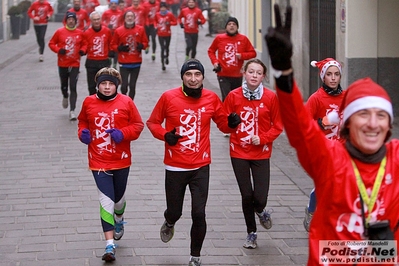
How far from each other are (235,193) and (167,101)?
2.95m

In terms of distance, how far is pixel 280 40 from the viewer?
344 cm

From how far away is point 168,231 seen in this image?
7520 millimetres

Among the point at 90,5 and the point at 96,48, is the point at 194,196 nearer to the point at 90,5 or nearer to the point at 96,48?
the point at 96,48

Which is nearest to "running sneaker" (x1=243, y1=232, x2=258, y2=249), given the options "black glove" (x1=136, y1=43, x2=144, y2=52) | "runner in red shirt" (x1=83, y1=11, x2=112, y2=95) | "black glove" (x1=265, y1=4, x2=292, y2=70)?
"black glove" (x1=265, y1=4, x2=292, y2=70)

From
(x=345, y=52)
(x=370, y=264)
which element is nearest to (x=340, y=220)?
(x=370, y=264)

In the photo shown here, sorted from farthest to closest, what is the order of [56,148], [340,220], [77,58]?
[77,58] → [56,148] → [340,220]

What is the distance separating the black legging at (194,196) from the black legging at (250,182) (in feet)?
1.85

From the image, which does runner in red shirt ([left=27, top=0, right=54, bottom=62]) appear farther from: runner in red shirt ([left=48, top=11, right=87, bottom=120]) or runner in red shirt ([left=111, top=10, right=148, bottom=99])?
runner in red shirt ([left=48, top=11, right=87, bottom=120])

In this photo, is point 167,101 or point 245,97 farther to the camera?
point 245,97

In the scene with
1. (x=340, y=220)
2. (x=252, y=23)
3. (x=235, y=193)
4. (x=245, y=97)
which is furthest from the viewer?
(x=252, y=23)

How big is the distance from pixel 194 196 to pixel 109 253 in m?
0.92

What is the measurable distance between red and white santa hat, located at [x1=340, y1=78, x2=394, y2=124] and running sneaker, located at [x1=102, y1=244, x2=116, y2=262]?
151 inches

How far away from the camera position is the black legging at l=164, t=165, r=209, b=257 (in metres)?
7.11

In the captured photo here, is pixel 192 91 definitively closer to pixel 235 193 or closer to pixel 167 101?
pixel 167 101
